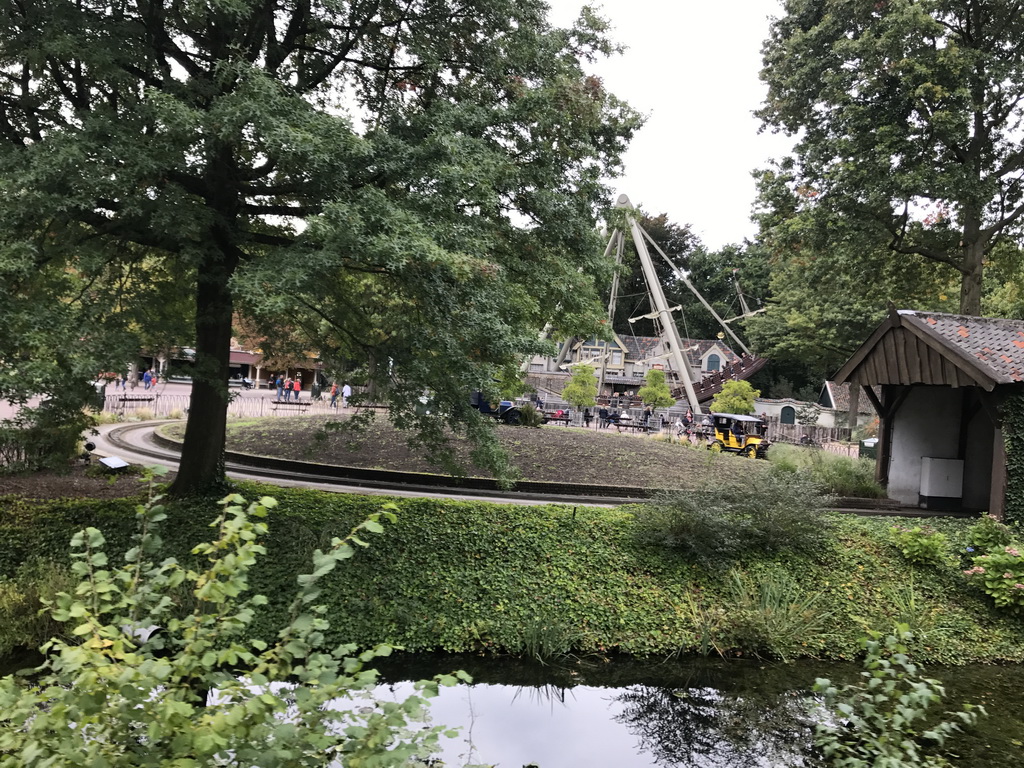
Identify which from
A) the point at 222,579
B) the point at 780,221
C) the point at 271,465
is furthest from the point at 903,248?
the point at 222,579

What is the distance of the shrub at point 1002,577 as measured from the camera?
9352 millimetres

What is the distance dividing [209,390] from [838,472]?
14.4 meters

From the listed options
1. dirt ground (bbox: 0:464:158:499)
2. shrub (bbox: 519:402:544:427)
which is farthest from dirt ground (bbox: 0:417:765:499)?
shrub (bbox: 519:402:544:427)

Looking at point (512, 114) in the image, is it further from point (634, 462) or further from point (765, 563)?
point (634, 462)

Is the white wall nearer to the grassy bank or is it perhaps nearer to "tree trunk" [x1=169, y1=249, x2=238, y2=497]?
the grassy bank

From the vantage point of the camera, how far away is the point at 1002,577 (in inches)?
374

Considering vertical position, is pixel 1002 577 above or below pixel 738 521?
below

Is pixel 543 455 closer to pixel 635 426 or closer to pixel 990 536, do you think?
pixel 990 536

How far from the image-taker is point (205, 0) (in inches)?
252

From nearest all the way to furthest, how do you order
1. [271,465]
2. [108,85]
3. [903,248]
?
1. [108,85]
2. [271,465]
3. [903,248]

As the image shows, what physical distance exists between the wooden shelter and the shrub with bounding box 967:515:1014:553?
6.42 ft

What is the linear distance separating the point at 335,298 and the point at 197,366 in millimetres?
2043

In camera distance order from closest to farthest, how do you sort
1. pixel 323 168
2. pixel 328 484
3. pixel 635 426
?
pixel 323 168 → pixel 328 484 → pixel 635 426

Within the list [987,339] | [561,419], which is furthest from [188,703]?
[561,419]
